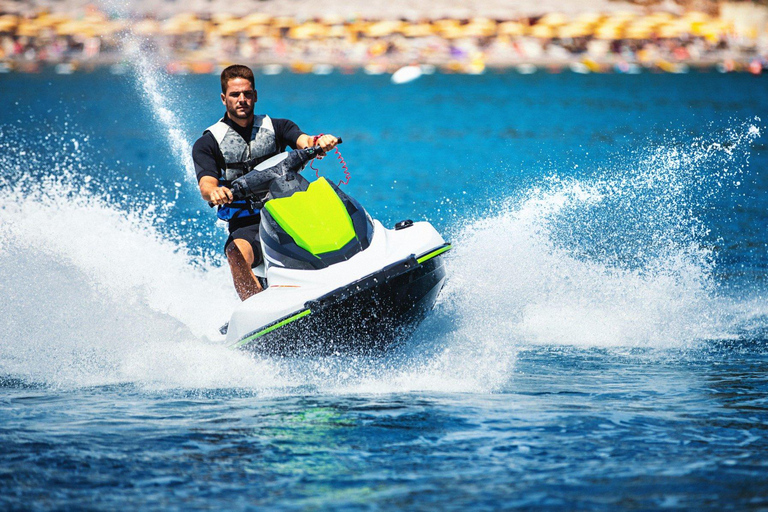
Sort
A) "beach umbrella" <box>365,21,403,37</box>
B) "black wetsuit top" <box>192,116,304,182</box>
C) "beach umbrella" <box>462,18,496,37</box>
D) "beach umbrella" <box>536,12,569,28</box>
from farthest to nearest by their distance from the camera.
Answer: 1. "beach umbrella" <box>462,18,496,37</box>
2. "beach umbrella" <box>365,21,403,37</box>
3. "beach umbrella" <box>536,12,569,28</box>
4. "black wetsuit top" <box>192,116,304,182</box>

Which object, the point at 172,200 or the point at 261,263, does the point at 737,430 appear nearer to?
the point at 261,263

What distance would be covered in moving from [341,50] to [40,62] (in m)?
20.2

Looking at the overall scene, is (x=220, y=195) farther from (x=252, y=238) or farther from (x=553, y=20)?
(x=553, y=20)

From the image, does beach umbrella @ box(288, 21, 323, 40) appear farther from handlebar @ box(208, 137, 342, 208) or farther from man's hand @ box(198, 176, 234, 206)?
man's hand @ box(198, 176, 234, 206)

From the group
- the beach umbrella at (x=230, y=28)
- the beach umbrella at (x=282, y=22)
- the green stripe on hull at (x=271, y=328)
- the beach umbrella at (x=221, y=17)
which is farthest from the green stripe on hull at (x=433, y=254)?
the beach umbrella at (x=221, y=17)

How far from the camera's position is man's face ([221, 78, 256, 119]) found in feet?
17.9

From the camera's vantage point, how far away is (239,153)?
556cm

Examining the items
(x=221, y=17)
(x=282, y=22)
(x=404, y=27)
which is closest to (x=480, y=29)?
(x=404, y=27)

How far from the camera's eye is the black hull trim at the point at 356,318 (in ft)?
15.6

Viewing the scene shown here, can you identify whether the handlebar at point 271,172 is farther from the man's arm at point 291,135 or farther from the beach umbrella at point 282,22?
the beach umbrella at point 282,22

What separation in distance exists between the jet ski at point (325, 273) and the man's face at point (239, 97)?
38 centimetres

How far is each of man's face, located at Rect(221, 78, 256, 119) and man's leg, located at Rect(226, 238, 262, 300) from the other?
2.64ft

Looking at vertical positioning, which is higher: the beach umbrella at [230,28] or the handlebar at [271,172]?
the beach umbrella at [230,28]

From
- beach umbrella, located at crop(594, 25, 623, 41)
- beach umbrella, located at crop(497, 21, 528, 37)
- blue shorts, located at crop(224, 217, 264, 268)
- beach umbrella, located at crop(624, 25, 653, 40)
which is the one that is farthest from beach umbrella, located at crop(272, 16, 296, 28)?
blue shorts, located at crop(224, 217, 264, 268)
